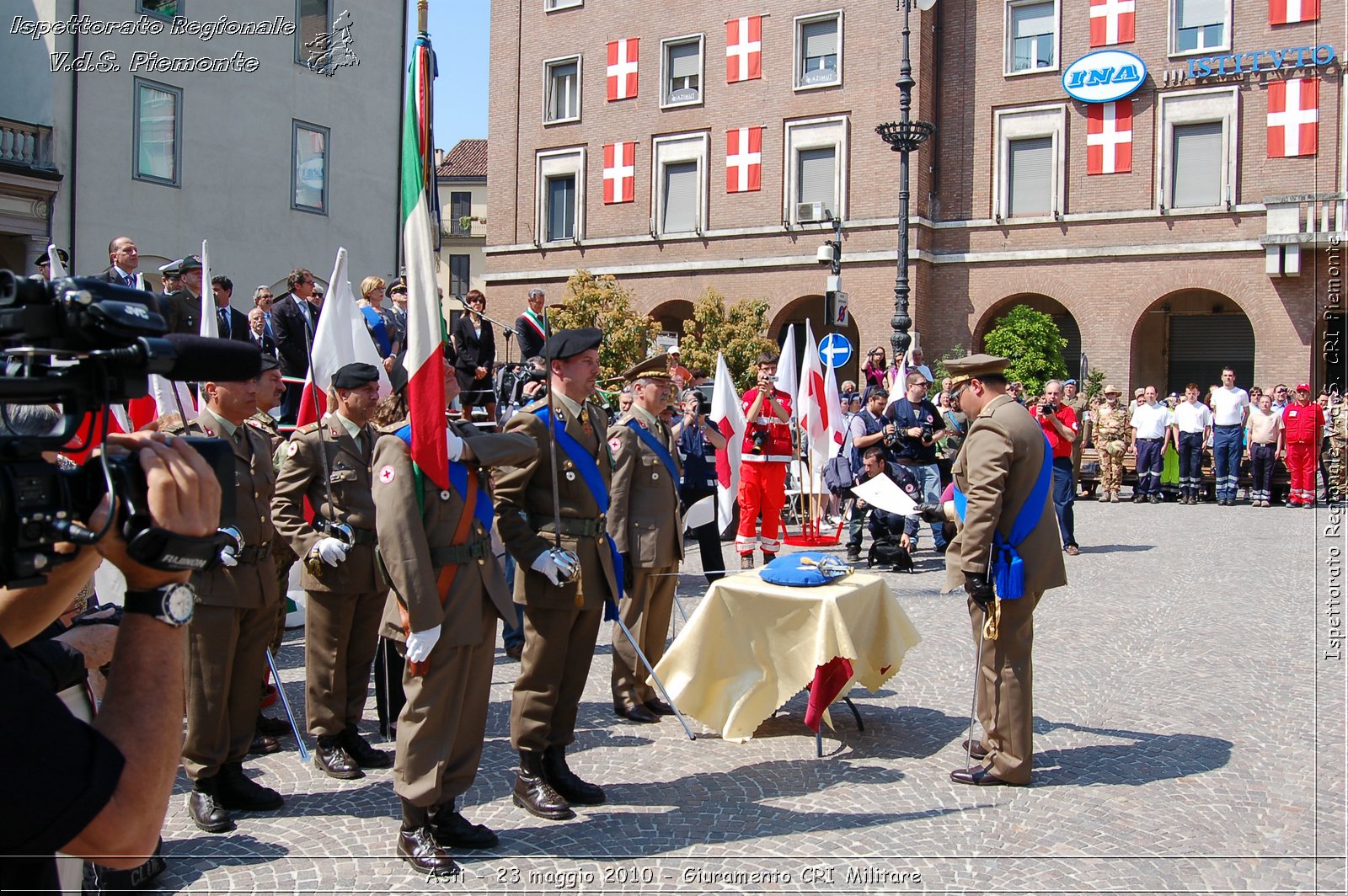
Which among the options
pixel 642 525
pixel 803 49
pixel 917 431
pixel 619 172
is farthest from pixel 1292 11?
pixel 642 525

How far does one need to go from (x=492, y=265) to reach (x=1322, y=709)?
36002mm

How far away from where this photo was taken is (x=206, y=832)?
194 inches

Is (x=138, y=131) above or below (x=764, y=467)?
above

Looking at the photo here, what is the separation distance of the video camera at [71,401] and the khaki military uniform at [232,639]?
10.4 ft

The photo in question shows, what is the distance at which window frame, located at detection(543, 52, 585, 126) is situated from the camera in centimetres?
3809

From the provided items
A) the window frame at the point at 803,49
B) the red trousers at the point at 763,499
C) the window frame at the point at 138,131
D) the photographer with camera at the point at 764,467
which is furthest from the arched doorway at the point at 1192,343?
the window frame at the point at 138,131

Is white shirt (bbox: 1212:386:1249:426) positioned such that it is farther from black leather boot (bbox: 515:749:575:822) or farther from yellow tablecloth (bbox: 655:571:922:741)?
black leather boot (bbox: 515:749:575:822)

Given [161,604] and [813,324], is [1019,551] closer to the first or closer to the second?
[161,604]

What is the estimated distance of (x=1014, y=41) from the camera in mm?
32219

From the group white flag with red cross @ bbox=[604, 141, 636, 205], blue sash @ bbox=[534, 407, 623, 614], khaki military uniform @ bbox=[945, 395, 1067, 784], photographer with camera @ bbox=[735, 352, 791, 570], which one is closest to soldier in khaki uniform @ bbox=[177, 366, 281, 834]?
blue sash @ bbox=[534, 407, 623, 614]

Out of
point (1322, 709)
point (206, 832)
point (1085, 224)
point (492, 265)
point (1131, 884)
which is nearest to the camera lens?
point (1131, 884)

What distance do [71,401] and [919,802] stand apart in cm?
448

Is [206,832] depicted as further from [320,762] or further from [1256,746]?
[1256,746]

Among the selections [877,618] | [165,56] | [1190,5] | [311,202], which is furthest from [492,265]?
[877,618]
